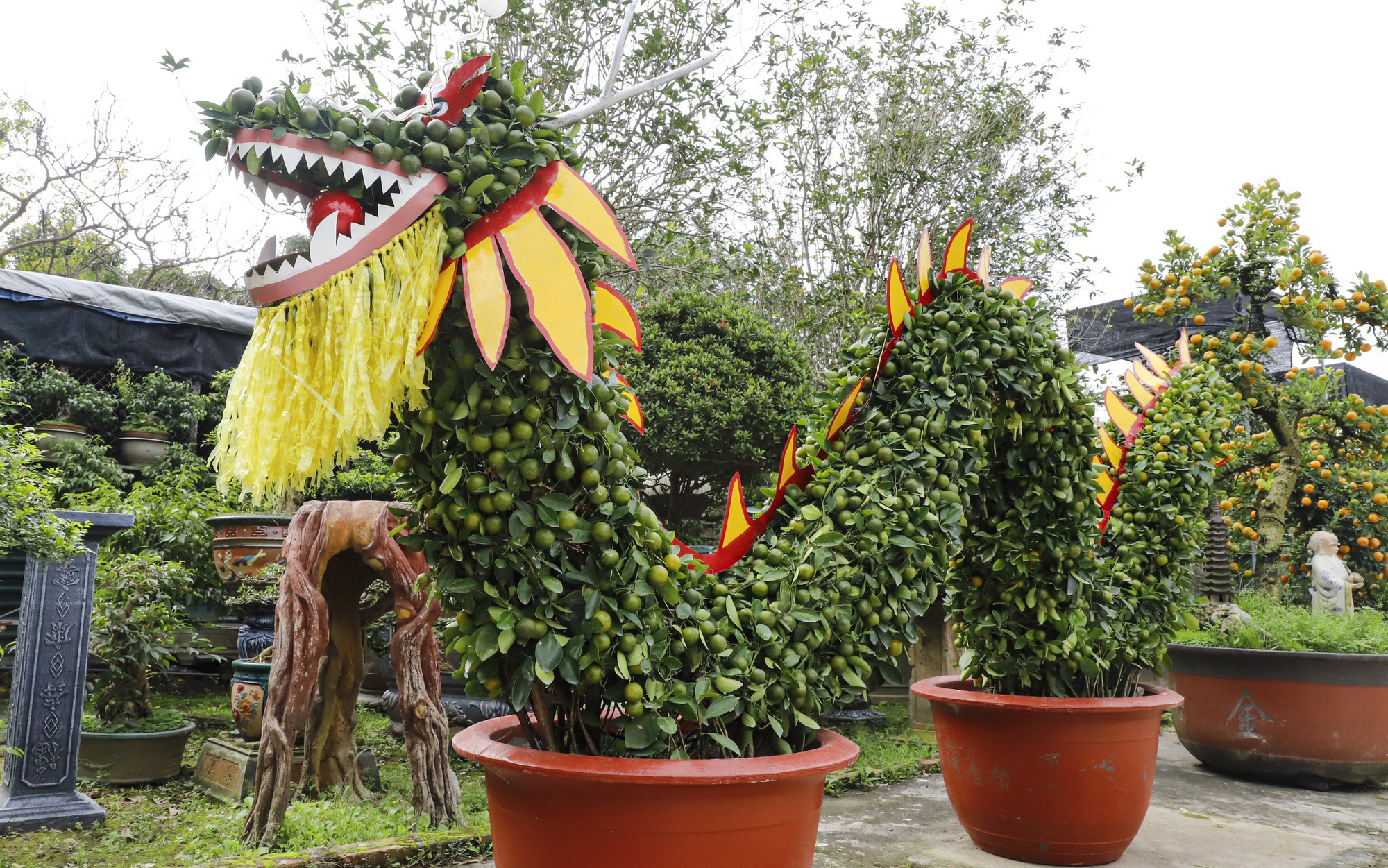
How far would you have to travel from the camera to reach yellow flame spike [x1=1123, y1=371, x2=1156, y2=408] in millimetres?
3859

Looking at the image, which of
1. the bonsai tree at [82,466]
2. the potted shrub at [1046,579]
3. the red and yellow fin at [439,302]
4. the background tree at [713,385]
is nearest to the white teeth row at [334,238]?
the red and yellow fin at [439,302]

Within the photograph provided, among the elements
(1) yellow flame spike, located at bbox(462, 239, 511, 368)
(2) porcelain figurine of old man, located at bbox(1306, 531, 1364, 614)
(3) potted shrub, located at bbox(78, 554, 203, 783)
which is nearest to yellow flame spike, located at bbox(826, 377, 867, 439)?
(1) yellow flame spike, located at bbox(462, 239, 511, 368)

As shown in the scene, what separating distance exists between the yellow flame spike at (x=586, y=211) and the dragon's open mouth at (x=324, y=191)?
0.22 metres

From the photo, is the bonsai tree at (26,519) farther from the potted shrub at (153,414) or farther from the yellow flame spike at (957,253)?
the potted shrub at (153,414)

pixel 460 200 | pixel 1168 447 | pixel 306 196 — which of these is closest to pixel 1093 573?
pixel 1168 447

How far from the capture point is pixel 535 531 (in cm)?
178

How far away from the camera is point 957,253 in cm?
271

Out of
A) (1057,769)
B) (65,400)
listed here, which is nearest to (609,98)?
(1057,769)

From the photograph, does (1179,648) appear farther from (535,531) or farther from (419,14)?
(419,14)

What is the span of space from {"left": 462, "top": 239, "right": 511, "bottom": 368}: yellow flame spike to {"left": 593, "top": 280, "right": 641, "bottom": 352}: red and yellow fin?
0.33m

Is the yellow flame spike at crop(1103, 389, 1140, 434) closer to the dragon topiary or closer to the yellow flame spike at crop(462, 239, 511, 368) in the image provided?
the dragon topiary

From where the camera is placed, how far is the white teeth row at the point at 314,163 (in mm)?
1607

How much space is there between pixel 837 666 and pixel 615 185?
5209 millimetres

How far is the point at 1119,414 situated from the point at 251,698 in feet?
13.4
